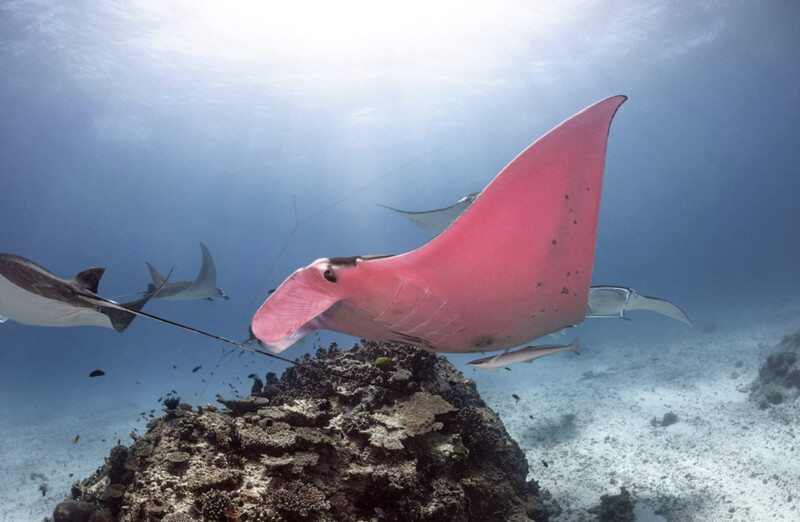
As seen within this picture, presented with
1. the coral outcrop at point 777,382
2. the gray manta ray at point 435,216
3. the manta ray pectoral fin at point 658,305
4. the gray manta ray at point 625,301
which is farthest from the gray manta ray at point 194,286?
the coral outcrop at point 777,382

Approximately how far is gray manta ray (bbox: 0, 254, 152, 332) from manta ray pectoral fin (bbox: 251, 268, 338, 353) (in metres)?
1.23

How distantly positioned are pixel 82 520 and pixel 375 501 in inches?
138

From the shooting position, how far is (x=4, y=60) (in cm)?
2212

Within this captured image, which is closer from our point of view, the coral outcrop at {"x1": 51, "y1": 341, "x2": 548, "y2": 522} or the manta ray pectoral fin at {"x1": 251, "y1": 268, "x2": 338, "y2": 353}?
the manta ray pectoral fin at {"x1": 251, "y1": 268, "x2": 338, "y2": 353}

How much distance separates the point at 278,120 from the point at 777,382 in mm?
36569

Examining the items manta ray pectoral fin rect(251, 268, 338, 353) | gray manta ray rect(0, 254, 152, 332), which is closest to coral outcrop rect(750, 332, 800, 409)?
manta ray pectoral fin rect(251, 268, 338, 353)

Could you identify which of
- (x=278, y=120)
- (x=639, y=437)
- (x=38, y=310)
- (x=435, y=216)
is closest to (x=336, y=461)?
(x=38, y=310)

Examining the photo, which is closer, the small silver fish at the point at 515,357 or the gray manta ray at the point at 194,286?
the small silver fish at the point at 515,357

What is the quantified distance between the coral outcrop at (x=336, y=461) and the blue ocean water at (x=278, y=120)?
5.87 feet

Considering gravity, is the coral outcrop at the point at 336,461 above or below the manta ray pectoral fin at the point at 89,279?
below

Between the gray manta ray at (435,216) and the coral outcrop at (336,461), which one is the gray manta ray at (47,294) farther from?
the gray manta ray at (435,216)

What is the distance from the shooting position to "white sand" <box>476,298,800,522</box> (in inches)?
203

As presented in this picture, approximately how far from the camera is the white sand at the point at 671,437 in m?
5.16

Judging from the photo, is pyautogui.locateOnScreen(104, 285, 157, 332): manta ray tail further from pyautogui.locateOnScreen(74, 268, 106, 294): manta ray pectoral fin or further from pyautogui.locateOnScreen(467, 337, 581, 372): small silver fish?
pyautogui.locateOnScreen(467, 337, 581, 372): small silver fish
